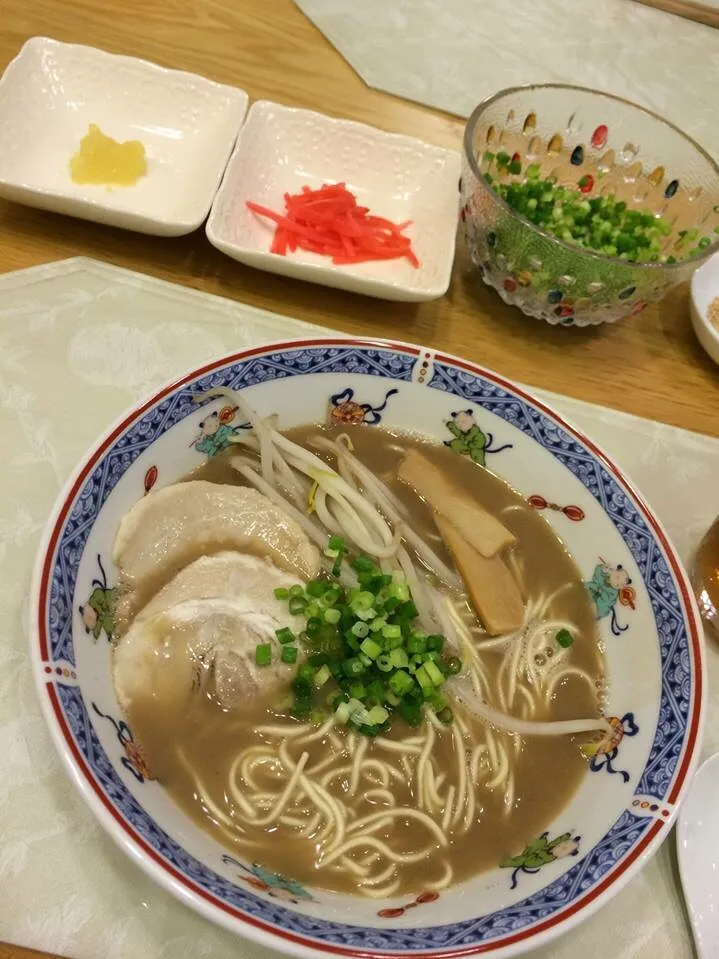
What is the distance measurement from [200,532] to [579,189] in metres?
1.74

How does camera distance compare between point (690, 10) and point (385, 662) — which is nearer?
point (385, 662)

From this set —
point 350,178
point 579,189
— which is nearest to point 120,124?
point 350,178

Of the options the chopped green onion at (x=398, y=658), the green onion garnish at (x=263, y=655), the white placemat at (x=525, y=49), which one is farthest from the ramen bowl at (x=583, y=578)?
the white placemat at (x=525, y=49)

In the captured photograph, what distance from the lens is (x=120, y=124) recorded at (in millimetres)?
2479

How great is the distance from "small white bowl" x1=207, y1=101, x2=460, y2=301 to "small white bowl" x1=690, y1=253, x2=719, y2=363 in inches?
31.3

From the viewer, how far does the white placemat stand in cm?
294

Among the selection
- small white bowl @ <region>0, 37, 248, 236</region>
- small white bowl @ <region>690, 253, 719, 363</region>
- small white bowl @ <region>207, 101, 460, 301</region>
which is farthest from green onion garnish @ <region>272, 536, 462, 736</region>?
small white bowl @ <region>690, 253, 719, 363</region>

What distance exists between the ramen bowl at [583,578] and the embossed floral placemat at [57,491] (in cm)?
18

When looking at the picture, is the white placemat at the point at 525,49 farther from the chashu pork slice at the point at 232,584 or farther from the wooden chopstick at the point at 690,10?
the chashu pork slice at the point at 232,584

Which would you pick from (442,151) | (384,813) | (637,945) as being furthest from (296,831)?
(442,151)

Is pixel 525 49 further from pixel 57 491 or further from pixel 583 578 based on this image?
pixel 57 491

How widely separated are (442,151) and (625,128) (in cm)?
61

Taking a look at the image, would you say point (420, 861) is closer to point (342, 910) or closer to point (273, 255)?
point (342, 910)

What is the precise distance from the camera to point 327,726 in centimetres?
145
